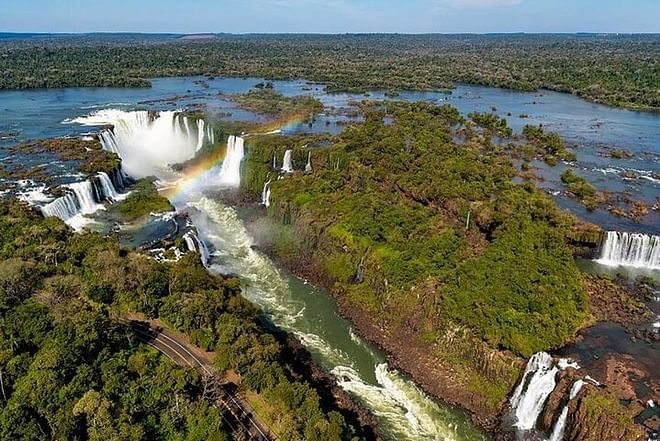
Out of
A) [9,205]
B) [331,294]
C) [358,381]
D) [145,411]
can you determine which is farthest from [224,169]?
[145,411]

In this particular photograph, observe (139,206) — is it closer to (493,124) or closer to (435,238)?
(435,238)

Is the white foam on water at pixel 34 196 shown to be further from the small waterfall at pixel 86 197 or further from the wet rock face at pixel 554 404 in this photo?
the wet rock face at pixel 554 404

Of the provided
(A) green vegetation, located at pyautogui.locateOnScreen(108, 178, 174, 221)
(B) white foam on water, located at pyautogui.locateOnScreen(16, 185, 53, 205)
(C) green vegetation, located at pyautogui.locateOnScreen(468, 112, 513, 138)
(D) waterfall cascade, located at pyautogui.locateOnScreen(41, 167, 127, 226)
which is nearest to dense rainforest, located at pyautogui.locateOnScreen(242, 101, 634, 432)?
(A) green vegetation, located at pyautogui.locateOnScreen(108, 178, 174, 221)

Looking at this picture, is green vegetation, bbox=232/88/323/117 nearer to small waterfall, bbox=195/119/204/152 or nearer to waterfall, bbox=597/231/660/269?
small waterfall, bbox=195/119/204/152

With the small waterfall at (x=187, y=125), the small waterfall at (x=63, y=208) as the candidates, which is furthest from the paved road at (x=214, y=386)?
the small waterfall at (x=187, y=125)

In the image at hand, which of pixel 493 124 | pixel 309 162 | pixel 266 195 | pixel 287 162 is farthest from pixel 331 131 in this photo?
pixel 493 124

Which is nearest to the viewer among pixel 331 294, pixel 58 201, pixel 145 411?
pixel 145 411

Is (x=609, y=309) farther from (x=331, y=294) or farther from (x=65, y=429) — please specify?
(x=65, y=429)
